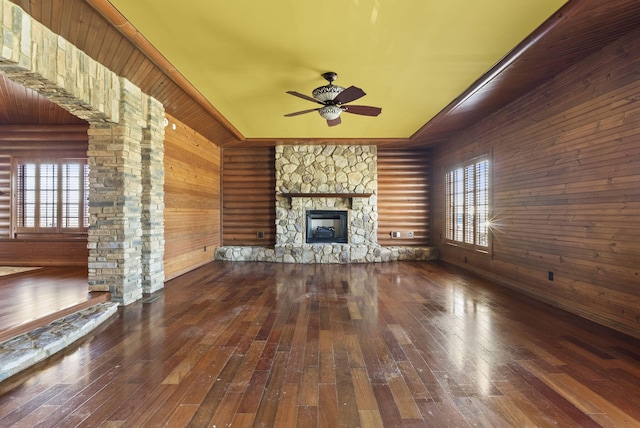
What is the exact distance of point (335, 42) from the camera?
117 inches

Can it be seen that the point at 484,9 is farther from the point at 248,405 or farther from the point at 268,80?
the point at 248,405

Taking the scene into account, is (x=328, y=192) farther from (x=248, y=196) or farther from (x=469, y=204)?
(x=469, y=204)

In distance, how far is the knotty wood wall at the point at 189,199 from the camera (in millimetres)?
5039

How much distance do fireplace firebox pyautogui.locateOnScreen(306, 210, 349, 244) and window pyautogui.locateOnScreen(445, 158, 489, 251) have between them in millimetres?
2417

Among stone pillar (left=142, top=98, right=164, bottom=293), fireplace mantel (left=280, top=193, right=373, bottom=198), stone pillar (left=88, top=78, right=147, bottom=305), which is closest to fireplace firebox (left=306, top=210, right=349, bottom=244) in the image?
fireplace mantel (left=280, top=193, right=373, bottom=198)

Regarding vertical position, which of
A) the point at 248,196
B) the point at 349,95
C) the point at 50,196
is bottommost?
the point at 50,196

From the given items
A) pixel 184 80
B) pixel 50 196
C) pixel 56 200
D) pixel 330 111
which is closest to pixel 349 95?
pixel 330 111

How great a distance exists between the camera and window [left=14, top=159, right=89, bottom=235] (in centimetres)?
576

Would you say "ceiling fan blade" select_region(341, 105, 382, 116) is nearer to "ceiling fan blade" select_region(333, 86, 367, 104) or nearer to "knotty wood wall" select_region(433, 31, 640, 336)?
"ceiling fan blade" select_region(333, 86, 367, 104)

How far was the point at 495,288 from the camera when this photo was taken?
4.48 m

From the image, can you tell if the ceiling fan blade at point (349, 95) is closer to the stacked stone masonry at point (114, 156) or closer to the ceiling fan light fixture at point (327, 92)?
the ceiling fan light fixture at point (327, 92)

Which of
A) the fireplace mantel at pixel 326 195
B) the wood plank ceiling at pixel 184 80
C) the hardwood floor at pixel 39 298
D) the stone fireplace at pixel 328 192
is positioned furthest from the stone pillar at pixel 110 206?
the fireplace mantel at pixel 326 195

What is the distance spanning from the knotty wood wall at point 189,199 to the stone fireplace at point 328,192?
1.00 metres

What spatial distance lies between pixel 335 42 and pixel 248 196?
5.13 m
